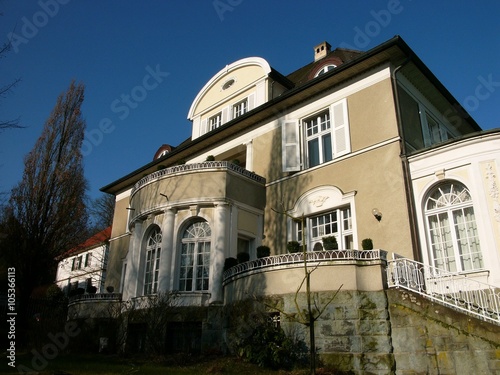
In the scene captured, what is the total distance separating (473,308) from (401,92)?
286 inches

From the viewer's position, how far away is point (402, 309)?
8.76m

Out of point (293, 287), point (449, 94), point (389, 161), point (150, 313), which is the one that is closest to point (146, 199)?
point (150, 313)

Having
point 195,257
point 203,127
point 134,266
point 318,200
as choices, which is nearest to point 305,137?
point 318,200

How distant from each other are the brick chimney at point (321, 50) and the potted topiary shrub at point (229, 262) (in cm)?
1343

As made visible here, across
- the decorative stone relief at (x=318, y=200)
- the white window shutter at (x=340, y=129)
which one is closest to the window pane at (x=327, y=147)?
the white window shutter at (x=340, y=129)

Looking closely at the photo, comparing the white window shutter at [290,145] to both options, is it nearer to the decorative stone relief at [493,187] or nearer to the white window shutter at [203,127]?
the decorative stone relief at [493,187]

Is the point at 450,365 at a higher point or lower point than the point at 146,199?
lower

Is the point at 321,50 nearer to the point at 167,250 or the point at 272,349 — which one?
the point at 167,250

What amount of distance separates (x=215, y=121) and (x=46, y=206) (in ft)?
27.4

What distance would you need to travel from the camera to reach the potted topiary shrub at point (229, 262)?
1274cm

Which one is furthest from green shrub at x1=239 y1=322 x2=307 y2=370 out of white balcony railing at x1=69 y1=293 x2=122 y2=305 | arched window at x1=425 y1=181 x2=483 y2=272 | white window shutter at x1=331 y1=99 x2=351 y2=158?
white balcony railing at x1=69 y1=293 x2=122 y2=305

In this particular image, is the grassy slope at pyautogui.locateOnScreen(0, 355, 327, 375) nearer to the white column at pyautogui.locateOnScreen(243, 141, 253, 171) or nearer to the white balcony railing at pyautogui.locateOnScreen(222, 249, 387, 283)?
the white balcony railing at pyautogui.locateOnScreen(222, 249, 387, 283)

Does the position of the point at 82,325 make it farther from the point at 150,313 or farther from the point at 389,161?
the point at 389,161

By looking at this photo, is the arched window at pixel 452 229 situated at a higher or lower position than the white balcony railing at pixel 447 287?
higher
